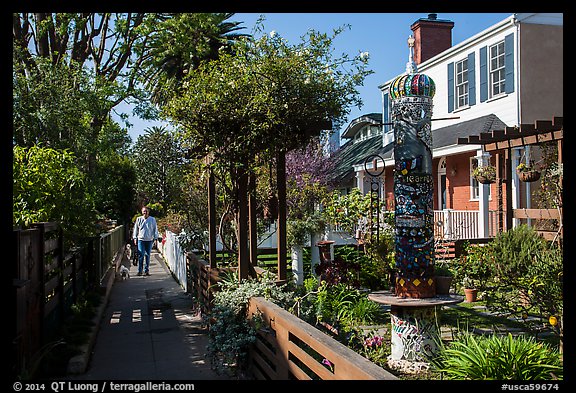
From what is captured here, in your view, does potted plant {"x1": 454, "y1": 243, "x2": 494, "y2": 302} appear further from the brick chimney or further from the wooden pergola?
the brick chimney

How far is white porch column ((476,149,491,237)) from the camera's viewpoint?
47.4 ft

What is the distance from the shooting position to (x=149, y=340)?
7430mm

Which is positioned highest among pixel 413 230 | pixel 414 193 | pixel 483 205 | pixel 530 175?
pixel 530 175

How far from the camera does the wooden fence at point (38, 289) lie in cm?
443

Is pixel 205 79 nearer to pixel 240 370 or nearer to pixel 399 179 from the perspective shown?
pixel 399 179

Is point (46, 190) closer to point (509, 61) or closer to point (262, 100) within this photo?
point (262, 100)

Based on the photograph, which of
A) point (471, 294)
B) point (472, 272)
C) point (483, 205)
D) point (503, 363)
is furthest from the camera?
point (483, 205)

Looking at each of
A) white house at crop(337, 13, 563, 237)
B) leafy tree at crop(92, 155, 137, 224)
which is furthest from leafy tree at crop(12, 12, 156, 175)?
leafy tree at crop(92, 155, 137, 224)

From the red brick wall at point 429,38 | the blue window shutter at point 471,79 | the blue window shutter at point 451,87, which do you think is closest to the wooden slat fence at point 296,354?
the blue window shutter at point 471,79

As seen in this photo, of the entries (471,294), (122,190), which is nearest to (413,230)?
→ (471,294)

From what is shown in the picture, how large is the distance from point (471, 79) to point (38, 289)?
535 inches

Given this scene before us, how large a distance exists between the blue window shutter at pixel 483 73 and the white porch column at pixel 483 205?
1616mm
